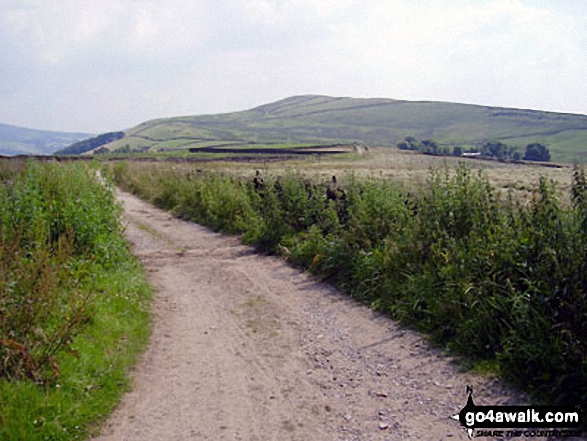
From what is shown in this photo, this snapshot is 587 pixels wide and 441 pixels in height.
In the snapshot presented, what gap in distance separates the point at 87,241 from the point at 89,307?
3446 mm

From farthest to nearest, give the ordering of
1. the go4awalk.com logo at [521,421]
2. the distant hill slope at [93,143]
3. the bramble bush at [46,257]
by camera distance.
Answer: the distant hill slope at [93,143]
the bramble bush at [46,257]
the go4awalk.com logo at [521,421]

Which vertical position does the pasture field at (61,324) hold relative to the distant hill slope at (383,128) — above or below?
below

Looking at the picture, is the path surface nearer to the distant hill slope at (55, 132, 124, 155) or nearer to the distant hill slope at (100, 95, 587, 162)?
the distant hill slope at (100, 95, 587, 162)

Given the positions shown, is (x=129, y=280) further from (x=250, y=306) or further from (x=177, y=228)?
(x=177, y=228)

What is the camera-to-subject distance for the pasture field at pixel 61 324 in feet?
16.6

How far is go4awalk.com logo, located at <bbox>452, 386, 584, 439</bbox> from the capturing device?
4688 mm

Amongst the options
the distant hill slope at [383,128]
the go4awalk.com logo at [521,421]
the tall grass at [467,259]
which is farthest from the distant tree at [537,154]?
the go4awalk.com logo at [521,421]

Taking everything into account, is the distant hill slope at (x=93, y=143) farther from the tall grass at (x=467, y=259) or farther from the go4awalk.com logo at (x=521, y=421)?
the go4awalk.com logo at (x=521, y=421)

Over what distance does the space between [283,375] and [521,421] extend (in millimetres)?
2395

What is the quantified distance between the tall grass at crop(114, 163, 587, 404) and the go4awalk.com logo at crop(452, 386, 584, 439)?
0.64 feet

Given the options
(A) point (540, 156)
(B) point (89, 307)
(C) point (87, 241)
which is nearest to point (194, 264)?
(C) point (87, 241)

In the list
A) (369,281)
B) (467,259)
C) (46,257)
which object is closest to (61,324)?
(46,257)

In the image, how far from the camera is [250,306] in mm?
8945

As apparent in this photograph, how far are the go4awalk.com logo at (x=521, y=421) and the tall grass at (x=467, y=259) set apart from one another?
19 centimetres
